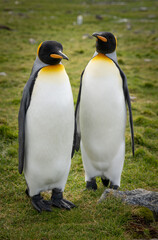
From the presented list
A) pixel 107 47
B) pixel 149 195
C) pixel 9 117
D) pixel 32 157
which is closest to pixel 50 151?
pixel 32 157

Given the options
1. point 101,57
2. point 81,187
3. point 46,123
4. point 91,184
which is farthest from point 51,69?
point 81,187

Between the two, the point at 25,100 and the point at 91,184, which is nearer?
the point at 25,100

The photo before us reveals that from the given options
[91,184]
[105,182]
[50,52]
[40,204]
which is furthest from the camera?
[105,182]

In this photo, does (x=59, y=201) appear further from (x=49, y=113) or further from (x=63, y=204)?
(x=49, y=113)

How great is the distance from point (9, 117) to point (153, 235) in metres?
4.37

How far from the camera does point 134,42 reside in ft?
53.8

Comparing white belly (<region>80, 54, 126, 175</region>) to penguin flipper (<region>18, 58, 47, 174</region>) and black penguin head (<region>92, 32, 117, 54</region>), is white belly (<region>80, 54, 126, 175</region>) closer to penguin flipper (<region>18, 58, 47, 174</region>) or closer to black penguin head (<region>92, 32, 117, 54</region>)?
black penguin head (<region>92, 32, 117, 54</region>)

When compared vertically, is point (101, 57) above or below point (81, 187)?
above

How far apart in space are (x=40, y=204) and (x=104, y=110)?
1380 mm

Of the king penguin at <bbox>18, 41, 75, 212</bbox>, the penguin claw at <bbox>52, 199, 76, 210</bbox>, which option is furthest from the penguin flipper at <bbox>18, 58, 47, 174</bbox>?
the penguin claw at <bbox>52, 199, 76, 210</bbox>

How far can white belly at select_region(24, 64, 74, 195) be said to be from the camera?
321 centimetres

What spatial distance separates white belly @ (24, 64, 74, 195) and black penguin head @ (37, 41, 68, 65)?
134mm

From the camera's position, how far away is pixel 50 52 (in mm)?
3193

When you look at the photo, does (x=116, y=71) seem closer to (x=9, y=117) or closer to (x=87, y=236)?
(x=87, y=236)
